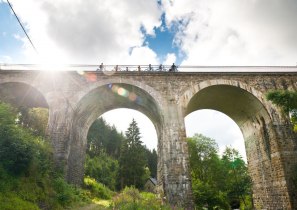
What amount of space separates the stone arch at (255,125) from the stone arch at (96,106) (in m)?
3.06

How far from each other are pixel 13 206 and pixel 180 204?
26.7 feet

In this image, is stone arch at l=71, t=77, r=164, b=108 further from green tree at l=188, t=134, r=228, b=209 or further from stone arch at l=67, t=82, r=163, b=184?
green tree at l=188, t=134, r=228, b=209

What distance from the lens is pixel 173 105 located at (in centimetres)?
1484

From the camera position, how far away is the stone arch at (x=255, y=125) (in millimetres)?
14328

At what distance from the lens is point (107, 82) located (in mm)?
15414

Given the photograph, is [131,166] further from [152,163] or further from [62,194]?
[62,194]

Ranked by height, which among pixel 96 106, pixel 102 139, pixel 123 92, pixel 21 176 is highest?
pixel 102 139

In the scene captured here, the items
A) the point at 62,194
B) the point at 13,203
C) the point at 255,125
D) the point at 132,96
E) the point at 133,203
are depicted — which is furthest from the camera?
the point at 132,96

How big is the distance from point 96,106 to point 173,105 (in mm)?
6201

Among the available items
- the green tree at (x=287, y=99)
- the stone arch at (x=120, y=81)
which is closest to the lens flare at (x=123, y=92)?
the stone arch at (x=120, y=81)

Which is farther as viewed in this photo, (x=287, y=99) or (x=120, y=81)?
(x=120, y=81)

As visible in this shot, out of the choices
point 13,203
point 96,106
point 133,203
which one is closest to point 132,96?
point 96,106

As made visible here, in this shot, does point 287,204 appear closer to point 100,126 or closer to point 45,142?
point 45,142

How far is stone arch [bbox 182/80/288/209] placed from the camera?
1433 cm
